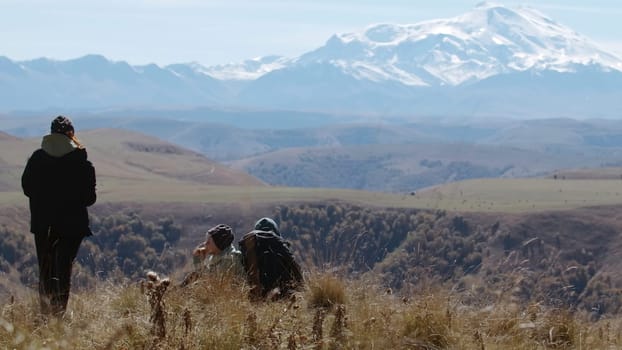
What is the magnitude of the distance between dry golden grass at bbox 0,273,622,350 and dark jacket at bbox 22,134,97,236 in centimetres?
76

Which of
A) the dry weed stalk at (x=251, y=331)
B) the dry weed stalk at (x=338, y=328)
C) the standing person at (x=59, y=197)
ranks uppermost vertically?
the standing person at (x=59, y=197)

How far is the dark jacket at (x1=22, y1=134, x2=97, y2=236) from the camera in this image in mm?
9164

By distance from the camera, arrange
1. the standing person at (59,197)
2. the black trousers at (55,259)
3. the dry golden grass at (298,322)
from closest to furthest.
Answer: the dry golden grass at (298,322), the black trousers at (55,259), the standing person at (59,197)

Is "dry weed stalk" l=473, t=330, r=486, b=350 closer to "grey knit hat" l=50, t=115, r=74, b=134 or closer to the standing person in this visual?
the standing person

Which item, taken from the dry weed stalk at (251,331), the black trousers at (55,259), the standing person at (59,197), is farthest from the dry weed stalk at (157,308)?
the standing person at (59,197)

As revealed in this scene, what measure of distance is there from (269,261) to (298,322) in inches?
111

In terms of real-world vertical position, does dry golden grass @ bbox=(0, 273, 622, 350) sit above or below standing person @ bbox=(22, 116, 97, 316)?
below

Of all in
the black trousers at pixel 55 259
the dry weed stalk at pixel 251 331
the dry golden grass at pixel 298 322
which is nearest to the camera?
the dry golden grass at pixel 298 322

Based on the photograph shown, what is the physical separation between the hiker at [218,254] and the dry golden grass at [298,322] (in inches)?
27.2

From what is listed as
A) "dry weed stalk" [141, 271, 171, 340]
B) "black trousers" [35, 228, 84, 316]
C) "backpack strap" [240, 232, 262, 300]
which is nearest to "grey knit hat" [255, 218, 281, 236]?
"backpack strap" [240, 232, 262, 300]

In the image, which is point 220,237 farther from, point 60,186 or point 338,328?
point 338,328

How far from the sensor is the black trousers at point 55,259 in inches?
352

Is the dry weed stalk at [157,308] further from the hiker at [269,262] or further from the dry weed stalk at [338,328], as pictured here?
the hiker at [269,262]

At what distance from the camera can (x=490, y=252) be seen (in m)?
135
